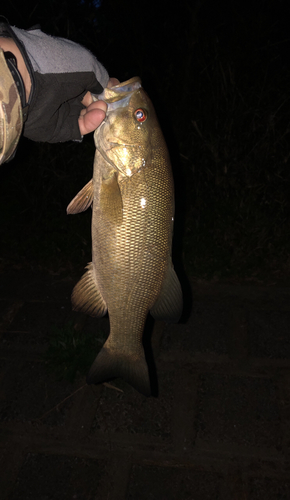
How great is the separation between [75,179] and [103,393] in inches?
141

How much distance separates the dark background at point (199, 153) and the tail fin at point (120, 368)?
281cm

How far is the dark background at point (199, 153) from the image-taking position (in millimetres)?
5082

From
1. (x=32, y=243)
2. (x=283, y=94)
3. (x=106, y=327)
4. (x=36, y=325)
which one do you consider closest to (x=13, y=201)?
(x=32, y=243)

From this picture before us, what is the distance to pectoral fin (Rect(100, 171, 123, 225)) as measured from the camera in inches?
71.3

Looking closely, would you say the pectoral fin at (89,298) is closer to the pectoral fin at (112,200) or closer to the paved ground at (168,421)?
the pectoral fin at (112,200)

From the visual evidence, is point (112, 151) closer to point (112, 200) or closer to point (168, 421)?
point (112, 200)

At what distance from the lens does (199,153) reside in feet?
19.3

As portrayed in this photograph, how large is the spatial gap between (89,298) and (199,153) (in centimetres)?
437

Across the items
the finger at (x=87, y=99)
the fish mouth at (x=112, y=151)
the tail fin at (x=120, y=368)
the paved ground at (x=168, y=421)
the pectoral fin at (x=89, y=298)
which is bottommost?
the paved ground at (x=168, y=421)

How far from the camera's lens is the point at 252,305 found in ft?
13.6

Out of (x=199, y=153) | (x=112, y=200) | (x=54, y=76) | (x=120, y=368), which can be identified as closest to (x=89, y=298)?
(x=120, y=368)

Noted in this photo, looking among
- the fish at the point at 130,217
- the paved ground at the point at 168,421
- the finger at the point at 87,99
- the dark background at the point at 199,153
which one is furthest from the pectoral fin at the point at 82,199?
the dark background at the point at 199,153

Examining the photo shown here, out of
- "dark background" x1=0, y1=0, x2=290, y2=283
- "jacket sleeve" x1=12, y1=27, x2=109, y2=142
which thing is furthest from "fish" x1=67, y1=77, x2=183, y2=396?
"dark background" x1=0, y1=0, x2=290, y2=283

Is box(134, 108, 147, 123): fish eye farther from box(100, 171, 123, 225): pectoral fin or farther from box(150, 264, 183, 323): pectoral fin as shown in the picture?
box(150, 264, 183, 323): pectoral fin
